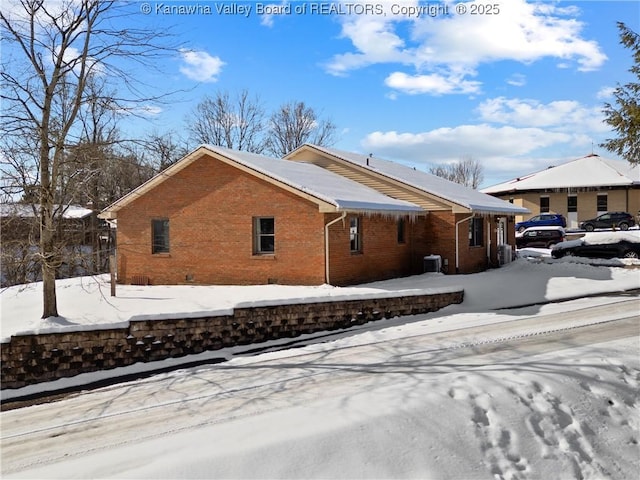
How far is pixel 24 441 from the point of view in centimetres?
739

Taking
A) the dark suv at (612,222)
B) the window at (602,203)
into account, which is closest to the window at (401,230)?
the dark suv at (612,222)

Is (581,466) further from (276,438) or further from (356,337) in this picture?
(356,337)

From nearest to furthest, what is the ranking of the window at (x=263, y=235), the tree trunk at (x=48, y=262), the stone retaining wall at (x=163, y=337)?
the stone retaining wall at (x=163, y=337)
the tree trunk at (x=48, y=262)
the window at (x=263, y=235)

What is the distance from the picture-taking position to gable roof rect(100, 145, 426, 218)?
1667 cm

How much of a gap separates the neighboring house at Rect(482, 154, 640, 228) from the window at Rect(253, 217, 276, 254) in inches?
1308

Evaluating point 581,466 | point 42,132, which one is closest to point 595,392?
point 581,466

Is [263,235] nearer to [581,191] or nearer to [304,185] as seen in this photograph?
[304,185]

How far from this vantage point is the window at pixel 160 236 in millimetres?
19578

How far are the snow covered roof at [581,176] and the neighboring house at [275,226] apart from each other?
25.6m

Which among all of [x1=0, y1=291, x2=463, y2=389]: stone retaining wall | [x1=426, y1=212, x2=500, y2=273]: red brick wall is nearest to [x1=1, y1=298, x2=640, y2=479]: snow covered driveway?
[x1=0, y1=291, x2=463, y2=389]: stone retaining wall

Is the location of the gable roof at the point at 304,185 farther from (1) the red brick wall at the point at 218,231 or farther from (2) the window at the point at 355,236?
(2) the window at the point at 355,236

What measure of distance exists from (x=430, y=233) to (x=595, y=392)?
1371 cm

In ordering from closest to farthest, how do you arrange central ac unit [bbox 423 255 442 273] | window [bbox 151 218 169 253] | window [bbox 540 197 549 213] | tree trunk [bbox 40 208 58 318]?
tree trunk [bbox 40 208 58 318], window [bbox 151 218 169 253], central ac unit [bbox 423 255 442 273], window [bbox 540 197 549 213]

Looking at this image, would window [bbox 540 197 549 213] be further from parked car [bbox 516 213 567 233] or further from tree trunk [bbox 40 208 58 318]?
tree trunk [bbox 40 208 58 318]
